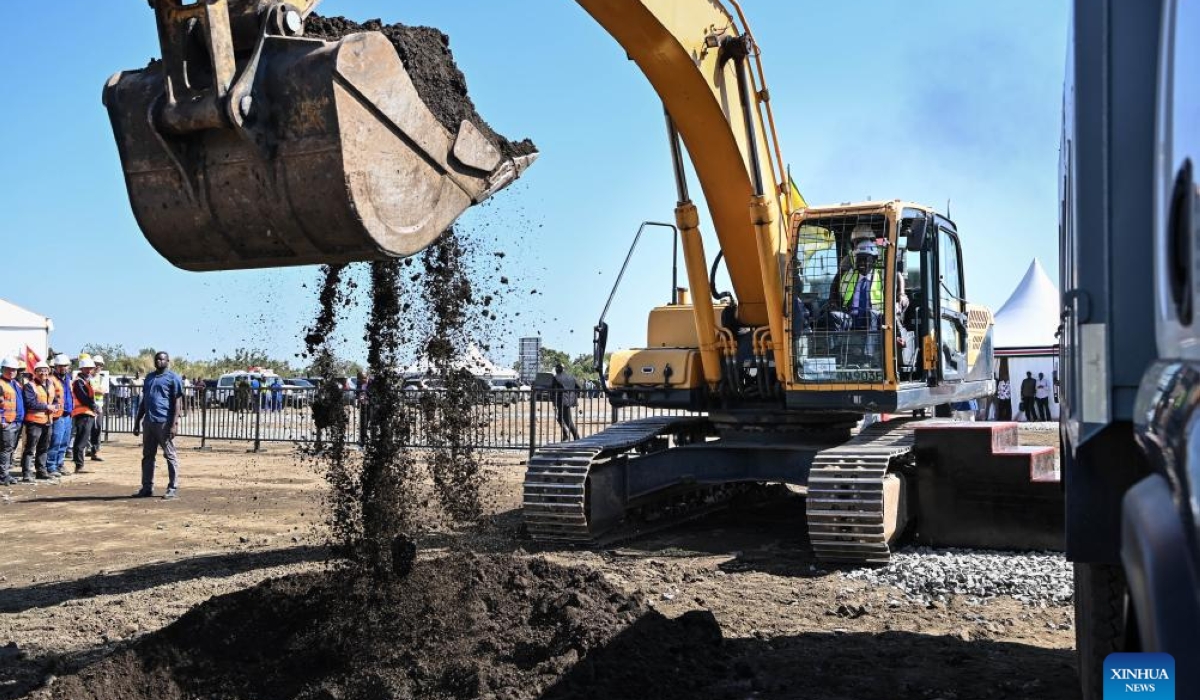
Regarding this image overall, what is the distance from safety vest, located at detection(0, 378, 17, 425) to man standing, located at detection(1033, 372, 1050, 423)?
21.6 metres

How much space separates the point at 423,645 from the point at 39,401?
11.9 m

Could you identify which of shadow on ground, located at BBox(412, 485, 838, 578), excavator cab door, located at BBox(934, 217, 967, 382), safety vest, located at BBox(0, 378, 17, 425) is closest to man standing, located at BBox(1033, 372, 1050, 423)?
shadow on ground, located at BBox(412, 485, 838, 578)

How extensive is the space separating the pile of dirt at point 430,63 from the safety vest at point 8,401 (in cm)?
1171

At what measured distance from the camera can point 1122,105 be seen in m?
3.09

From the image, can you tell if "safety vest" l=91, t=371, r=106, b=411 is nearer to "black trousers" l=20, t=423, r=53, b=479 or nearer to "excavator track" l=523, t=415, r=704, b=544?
"black trousers" l=20, t=423, r=53, b=479

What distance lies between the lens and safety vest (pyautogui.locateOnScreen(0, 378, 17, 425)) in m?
14.2

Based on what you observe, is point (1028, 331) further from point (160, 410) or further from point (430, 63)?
point (430, 63)

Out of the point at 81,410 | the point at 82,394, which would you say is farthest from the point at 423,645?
the point at 81,410

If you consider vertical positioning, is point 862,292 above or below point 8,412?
above

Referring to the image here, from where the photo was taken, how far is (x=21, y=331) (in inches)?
835

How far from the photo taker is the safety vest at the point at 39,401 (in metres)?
14.8

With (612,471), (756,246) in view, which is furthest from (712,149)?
(612,471)

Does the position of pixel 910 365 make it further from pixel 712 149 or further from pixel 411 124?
pixel 411 124

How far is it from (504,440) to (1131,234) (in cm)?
1538
